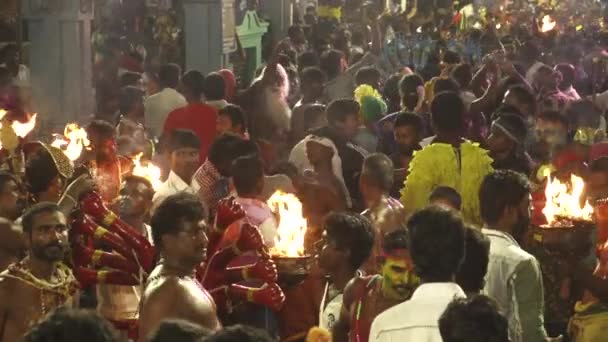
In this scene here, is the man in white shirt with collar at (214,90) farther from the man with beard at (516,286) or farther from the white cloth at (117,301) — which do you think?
the man with beard at (516,286)

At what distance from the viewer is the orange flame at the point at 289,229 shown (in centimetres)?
706

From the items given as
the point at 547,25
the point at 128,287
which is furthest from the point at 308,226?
the point at 547,25

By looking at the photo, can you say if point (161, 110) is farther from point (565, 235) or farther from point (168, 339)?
point (168, 339)

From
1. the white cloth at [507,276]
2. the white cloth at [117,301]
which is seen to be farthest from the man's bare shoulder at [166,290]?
the white cloth at [117,301]

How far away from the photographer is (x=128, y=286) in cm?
734

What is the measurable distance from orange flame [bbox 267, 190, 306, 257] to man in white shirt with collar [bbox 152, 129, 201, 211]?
1.10 m

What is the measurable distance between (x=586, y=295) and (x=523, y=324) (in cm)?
116

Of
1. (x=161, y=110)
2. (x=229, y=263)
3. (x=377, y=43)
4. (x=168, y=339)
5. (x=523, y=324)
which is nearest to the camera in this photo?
(x=168, y=339)

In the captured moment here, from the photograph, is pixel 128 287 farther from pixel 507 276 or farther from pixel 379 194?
pixel 507 276

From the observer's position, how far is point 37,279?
21.1 feet

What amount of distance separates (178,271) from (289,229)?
55.2 inches

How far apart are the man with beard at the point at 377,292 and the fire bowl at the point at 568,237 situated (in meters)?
1.69

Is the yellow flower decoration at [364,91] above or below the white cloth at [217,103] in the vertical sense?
below

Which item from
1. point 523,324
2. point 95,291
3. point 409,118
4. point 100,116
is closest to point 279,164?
point 409,118
